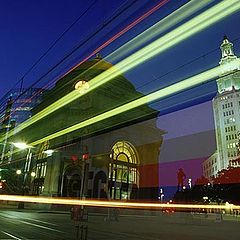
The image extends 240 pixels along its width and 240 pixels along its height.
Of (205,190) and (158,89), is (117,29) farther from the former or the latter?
(205,190)

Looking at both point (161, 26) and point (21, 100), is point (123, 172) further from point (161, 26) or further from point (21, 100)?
point (161, 26)

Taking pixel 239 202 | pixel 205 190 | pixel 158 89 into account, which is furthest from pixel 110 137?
pixel 158 89

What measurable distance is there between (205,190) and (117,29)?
37616mm

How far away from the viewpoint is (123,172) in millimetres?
49000

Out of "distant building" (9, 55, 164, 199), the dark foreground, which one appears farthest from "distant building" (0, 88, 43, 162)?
the dark foreground

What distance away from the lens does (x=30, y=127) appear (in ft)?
91.4

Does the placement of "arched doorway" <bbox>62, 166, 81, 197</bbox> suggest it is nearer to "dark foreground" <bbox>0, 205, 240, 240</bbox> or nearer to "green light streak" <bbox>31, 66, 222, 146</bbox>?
"dark foreground" <bbox>0, 205, 240, 240</bbox>

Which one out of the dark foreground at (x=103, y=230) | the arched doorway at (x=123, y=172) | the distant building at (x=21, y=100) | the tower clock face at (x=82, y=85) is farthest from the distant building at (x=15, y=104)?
the arched doorway at (x=123, y=172)

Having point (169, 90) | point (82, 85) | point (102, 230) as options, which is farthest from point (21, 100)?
point (169, 90)

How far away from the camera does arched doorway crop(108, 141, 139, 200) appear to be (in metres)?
47.0

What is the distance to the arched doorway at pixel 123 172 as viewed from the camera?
46969 mm

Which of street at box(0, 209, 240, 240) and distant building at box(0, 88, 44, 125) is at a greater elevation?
distant building at box(0, 88, 44, 125)

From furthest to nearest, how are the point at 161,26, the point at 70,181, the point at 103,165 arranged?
1. the point at 103,165
2. the point at 70,181
3. the point at 161,26

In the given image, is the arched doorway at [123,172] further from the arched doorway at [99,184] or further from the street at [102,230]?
the street at [102,230]
